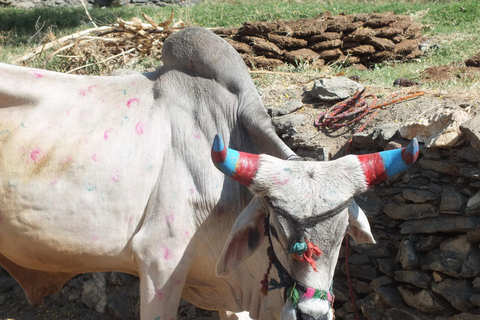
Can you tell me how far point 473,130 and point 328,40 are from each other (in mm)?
3684

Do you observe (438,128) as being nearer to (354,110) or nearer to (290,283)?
(354,110)

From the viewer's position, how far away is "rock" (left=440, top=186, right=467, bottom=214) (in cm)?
355

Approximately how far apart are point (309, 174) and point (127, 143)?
3.77 ft

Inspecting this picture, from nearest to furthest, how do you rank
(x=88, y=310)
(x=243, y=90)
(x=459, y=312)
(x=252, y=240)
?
(x=252, y=240) → (x=243, y=90) → (x=459, y=312) → (x=88, y=310)

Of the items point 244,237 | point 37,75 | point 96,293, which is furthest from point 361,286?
point 37,75

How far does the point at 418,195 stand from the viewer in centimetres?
375

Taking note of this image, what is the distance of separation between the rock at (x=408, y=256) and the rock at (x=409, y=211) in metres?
0.18

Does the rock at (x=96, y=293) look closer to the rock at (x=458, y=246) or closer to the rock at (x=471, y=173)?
the rock at (x=458, y=246)

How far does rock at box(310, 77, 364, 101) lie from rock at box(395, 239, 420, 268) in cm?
139

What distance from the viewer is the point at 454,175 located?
3.65 m

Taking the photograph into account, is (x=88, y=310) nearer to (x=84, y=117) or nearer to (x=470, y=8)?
(x=84, y=117)

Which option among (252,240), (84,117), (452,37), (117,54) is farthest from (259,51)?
(252,240)

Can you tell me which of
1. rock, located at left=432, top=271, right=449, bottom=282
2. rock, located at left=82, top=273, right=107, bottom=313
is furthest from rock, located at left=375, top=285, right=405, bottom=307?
rock, located at left=82, top=273, right=107, bottom=313

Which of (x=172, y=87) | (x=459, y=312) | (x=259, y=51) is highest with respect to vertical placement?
(x=172, y=87)
